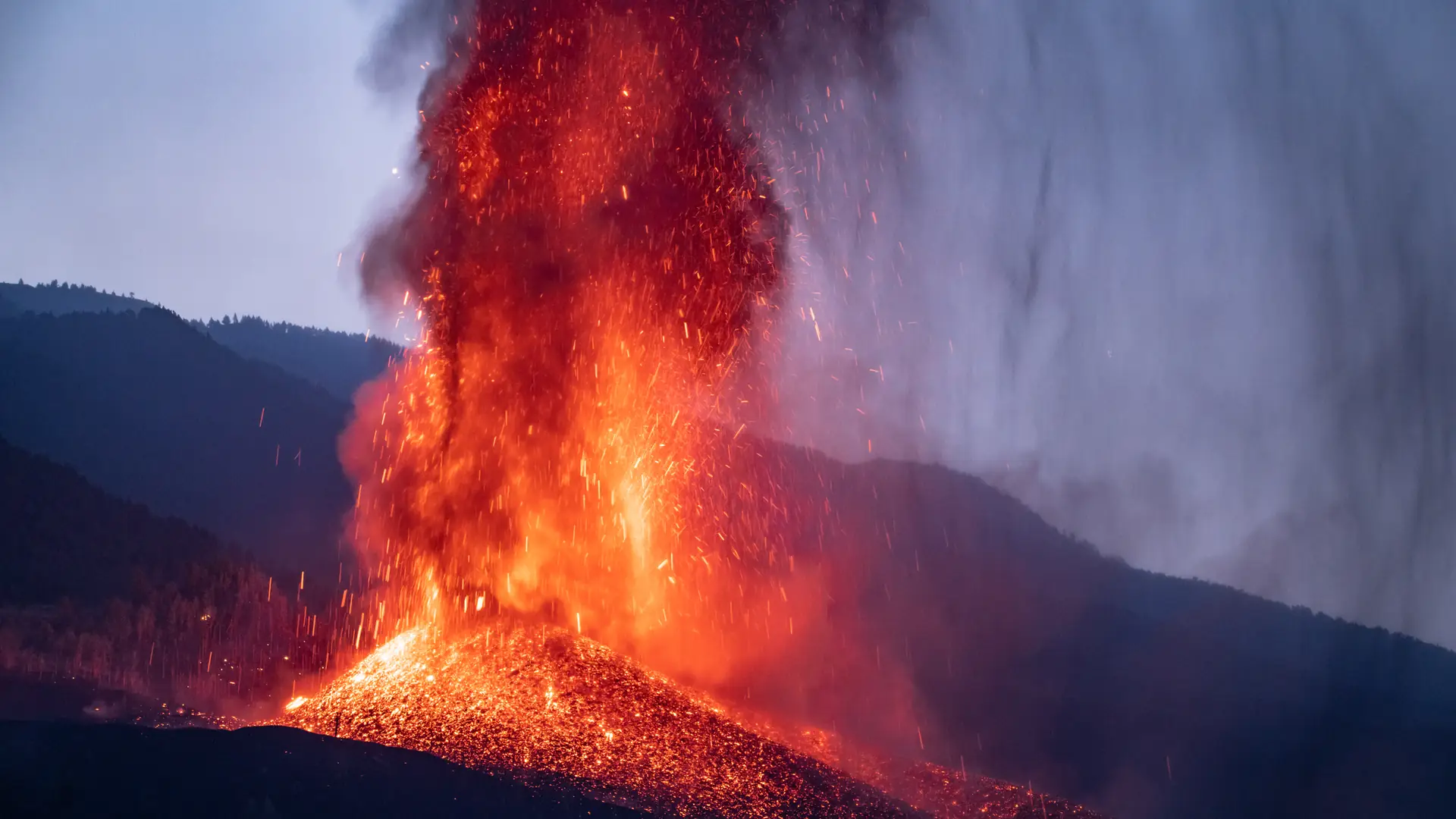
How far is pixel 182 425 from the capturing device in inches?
2645

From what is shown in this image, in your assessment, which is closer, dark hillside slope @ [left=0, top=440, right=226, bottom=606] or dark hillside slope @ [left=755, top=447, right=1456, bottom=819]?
dark hillside slope @ [left=0, top=440, right=226, bottom=606]

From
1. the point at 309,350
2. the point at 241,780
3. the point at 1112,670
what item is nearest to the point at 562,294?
the point at 241,780

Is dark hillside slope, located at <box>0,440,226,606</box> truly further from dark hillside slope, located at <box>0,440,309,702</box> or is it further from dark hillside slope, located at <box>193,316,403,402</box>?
dark hillside slope, located at <box>193,316,403,402</box>

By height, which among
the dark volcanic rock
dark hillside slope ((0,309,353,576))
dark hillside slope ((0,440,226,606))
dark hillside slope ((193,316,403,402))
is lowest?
the dark volcanic rock

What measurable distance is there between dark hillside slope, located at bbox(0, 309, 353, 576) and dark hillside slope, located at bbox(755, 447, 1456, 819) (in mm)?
30405

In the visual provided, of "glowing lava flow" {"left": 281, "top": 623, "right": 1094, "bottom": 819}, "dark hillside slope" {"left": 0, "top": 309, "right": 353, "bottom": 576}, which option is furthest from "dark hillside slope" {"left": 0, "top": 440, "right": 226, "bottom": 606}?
"glowing lava flow" {"left": 281, "top": 623, "right": 1094, "bottom": 819}

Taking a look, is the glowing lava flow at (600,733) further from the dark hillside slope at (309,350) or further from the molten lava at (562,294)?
the dark hillside slope at (309,350)

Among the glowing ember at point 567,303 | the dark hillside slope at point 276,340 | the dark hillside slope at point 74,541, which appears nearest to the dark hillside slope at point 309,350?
the dark hillside slope at point 276,340

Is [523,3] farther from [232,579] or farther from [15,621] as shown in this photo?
[232,579]

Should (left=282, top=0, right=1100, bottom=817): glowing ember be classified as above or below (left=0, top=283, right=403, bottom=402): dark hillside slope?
below

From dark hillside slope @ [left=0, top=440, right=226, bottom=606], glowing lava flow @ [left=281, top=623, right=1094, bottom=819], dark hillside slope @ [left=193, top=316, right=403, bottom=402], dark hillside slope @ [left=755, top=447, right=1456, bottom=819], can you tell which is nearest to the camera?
glowing lava flow @ [left=281, top=623, right=1094, bottom=819]

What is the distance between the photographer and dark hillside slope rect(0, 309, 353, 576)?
57.0 meters

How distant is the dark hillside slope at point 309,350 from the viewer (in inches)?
4034

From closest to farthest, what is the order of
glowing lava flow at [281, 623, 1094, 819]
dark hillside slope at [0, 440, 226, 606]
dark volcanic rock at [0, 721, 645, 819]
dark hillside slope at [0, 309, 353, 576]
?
dark volcanic rock at [0, 721, 645, 819] → glowing lava flow at [281, 623, 1094, 819] → dark hillside slope at [0, 440, 226, 606] → dark hillside slope at [0, 309, 353, 576]
